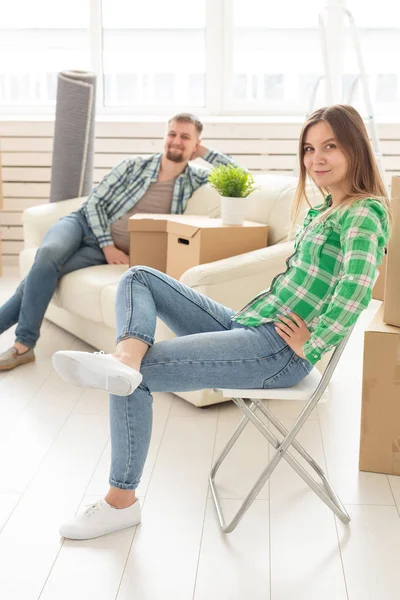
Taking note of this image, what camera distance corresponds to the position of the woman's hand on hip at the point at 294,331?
6.94ft

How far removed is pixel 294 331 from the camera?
6.97 feet

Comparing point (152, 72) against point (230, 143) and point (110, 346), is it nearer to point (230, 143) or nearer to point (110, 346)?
point (230, 143)

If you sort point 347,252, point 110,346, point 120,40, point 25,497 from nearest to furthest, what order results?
point 347,252, point 25,497, point 110,346, point 120,40

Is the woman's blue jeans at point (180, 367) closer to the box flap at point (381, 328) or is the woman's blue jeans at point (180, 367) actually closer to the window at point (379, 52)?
the box flap at point (381, 328)

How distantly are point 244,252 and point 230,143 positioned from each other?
193 cm

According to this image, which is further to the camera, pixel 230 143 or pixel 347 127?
pixel 230 143

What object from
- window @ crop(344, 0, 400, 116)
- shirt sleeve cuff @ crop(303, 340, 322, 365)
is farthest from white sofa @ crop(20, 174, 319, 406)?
window @ crop(344, 0, 400, 116)

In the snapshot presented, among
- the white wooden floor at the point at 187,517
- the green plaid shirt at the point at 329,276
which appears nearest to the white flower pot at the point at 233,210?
the white wooden floor at the point at 187,517

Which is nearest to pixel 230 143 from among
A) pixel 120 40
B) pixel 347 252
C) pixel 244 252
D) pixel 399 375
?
pixel 120 40

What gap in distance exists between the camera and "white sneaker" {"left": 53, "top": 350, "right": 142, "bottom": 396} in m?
1.95

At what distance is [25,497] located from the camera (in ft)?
7.88

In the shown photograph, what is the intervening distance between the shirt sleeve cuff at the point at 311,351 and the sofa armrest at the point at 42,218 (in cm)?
224

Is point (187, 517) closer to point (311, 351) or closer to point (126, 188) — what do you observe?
point (311, 351)

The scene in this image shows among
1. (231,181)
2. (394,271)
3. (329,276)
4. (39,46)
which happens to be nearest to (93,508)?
(329,276)
